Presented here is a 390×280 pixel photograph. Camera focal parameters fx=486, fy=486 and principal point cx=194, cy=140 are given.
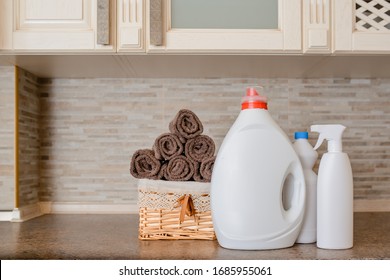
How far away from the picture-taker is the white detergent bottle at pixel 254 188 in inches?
45.1

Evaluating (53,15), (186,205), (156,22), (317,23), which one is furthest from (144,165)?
(317,23)

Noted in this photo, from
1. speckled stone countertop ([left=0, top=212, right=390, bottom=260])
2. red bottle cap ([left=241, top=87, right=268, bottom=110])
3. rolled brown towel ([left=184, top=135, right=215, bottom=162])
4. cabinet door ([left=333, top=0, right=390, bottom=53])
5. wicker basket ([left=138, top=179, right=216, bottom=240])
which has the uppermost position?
cabinet door ([left=333, top=0, right=390, bottom=53])

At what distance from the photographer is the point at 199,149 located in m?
1.29

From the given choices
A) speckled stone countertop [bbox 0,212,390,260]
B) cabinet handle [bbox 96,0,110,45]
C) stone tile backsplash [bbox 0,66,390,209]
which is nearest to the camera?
speckled stone countertop [bbox 0,212,390,260]

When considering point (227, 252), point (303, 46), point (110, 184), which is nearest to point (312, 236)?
point (227, 252)

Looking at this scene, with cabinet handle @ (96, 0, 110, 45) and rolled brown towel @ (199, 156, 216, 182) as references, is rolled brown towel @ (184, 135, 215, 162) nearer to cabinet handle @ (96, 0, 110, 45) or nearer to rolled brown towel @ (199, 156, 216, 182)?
rolled brown towel @ (199, 156, 216, 182)

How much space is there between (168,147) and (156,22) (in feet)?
1.26

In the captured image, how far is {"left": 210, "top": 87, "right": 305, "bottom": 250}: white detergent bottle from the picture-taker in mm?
1146

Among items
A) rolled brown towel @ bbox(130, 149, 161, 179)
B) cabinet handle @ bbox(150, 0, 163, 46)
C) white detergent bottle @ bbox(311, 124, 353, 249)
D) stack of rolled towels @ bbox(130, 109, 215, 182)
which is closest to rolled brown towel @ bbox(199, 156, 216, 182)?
stack of rolled towels @ bbox(130, 109, 215, 182)

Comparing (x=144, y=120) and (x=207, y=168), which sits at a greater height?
(x=144, y=120)

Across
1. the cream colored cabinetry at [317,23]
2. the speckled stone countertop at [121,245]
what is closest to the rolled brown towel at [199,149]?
the speckled stone countertop at [121,245]

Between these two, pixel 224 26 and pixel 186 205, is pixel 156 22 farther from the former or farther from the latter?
pixel 186 205

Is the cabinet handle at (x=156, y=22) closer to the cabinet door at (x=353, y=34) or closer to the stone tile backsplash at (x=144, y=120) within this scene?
the stone tile backsplash at (x=144, y=120)

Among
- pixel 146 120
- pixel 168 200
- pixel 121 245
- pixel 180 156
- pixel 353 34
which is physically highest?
pixel 353 34
